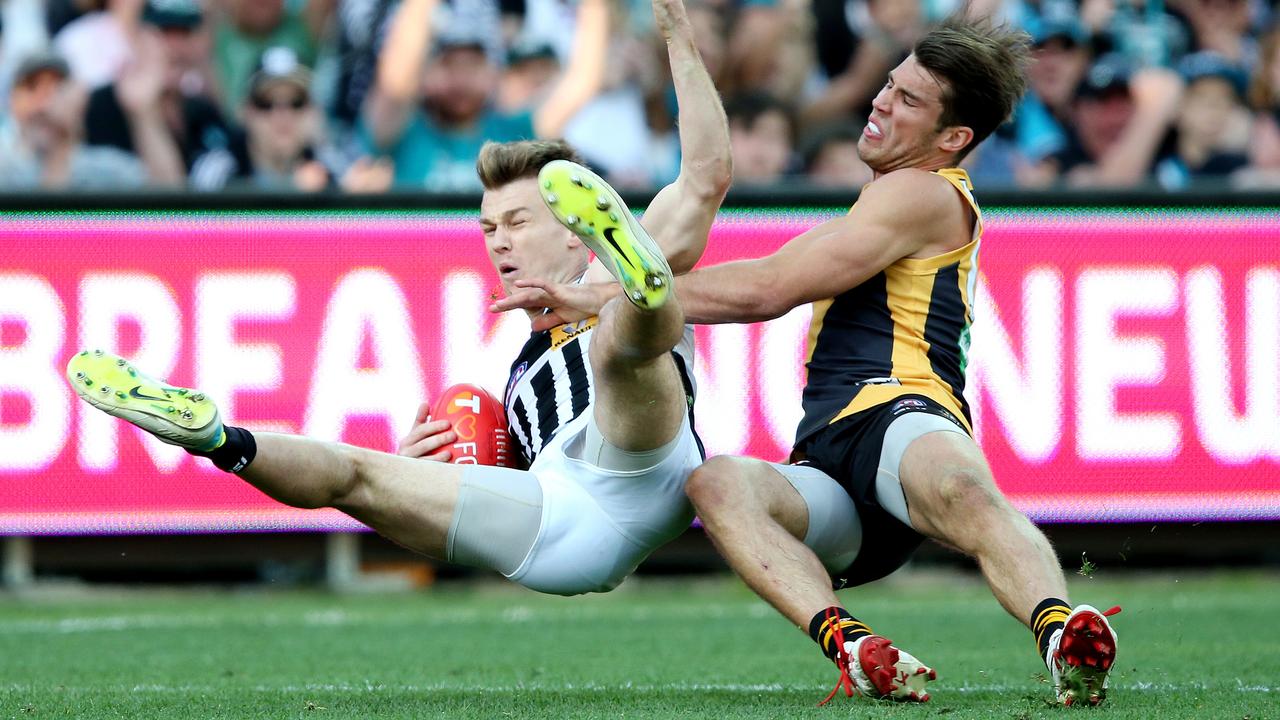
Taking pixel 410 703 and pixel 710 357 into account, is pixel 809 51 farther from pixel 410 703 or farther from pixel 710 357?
pixel 410 703

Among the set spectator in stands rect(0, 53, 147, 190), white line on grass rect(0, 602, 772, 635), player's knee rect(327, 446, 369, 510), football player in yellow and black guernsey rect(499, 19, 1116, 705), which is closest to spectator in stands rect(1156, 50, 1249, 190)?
white line on grass rect(0, 602, 772, 635)

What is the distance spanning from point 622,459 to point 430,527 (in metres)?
0.51

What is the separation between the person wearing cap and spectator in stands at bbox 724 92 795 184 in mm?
1043

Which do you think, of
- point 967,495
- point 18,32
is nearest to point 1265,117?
point 967,495

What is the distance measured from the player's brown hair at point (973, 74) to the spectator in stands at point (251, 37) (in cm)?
582

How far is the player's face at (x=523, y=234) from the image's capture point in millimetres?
4812

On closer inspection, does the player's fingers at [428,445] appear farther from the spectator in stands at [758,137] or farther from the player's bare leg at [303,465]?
the spectator in stands at [758,137]

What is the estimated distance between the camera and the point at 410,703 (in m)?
4.41

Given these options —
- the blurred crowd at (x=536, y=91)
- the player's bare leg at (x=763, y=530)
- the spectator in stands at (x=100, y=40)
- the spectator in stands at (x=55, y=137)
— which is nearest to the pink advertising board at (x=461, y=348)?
the blurred crowd at (x=536, y=91)

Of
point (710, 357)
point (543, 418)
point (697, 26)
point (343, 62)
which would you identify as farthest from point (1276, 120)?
point (543, 418)

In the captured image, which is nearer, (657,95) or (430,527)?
(430,527)

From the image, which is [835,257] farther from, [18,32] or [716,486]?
[18,32]

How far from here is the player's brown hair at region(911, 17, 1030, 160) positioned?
4676mm

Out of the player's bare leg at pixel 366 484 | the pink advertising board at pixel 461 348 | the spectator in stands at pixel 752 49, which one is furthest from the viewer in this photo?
the spectator in stands at pixel 752 49
